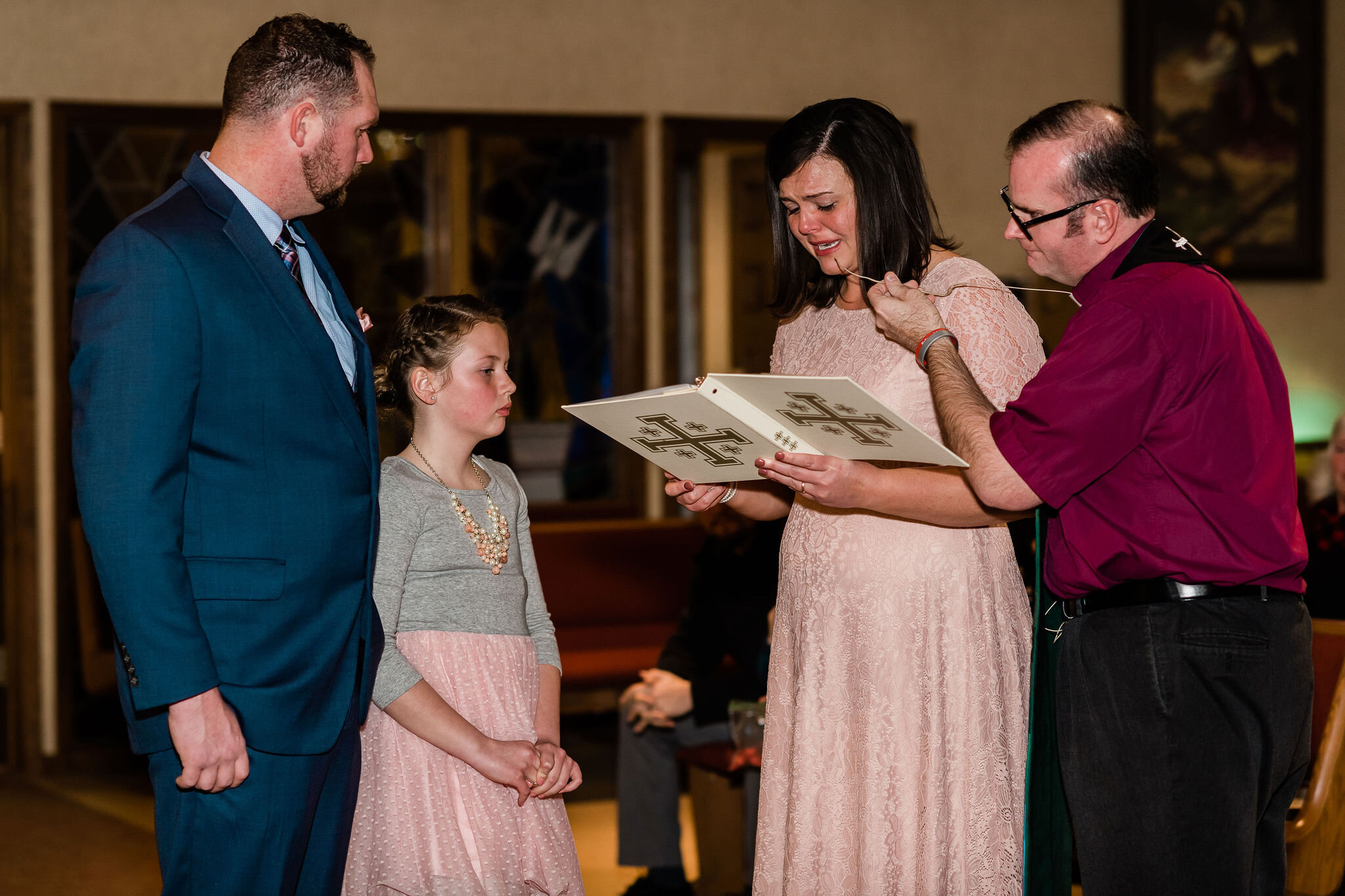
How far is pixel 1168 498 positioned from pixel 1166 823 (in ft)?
1.59

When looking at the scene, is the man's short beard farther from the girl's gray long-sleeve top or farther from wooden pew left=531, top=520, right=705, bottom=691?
wooden pew left=531, top=520, right=705, bottom=691

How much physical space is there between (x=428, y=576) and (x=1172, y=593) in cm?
117

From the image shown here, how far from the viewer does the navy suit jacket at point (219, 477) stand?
63.9 inches

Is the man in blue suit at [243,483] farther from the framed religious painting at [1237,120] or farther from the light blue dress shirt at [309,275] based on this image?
the framed religious painting at [1237,120]

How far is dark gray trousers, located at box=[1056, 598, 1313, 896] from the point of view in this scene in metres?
1.87

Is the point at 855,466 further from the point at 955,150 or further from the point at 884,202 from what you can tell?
the point at 955,150

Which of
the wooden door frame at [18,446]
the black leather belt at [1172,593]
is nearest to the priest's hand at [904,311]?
the black leather belt at [1172,593]

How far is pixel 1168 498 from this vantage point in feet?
6.16

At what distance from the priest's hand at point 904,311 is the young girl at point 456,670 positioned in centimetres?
67

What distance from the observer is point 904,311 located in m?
2.10

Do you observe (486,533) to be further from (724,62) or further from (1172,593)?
(724,62)

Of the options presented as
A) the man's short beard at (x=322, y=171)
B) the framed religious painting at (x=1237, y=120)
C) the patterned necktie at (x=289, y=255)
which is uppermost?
the framed religious painting at (x=1237, y=120)

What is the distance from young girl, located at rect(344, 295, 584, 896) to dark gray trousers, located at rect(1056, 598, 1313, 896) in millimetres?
857

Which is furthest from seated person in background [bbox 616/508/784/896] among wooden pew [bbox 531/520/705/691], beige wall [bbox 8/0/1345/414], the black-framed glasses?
beige wall [bbox 8/0/1345/414]
